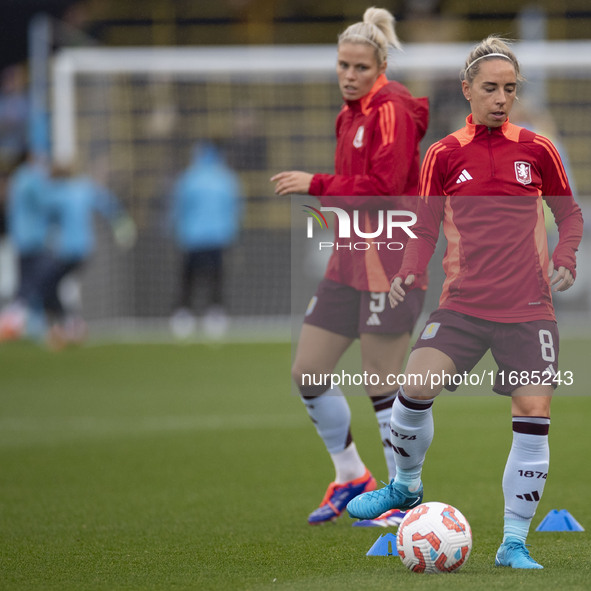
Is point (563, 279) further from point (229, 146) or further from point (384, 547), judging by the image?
point (229, 146)

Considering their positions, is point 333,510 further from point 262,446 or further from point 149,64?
point 149,64

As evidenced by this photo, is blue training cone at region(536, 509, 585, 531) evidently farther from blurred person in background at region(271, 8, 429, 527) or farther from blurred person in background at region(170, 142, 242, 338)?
blurred person in background at region(170, 142, 242, 338)

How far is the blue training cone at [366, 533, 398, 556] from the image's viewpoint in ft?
15.0

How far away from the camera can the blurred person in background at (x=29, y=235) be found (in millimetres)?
14969

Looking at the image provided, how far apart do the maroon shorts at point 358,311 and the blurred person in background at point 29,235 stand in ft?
33.4

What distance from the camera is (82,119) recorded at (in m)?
15.2

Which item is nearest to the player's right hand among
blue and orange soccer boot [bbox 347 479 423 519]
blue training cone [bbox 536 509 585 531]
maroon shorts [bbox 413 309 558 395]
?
maroon shorts [bbox 413 309 558 395]

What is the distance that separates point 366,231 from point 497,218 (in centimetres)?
70

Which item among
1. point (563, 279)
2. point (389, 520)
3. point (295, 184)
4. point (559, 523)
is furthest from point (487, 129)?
point (389, 520)

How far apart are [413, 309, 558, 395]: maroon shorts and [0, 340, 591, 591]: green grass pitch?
344 millimetres

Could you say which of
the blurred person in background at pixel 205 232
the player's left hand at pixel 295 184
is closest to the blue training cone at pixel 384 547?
the player's left hand at pixel 295 184

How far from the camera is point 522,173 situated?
425 centimetres

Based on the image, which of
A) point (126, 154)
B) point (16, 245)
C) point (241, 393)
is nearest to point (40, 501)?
point (241, 393)

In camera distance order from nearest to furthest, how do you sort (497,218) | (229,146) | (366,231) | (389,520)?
1. (497,218)
2. (366,231)
3. (389,520)
4. (229,146)
